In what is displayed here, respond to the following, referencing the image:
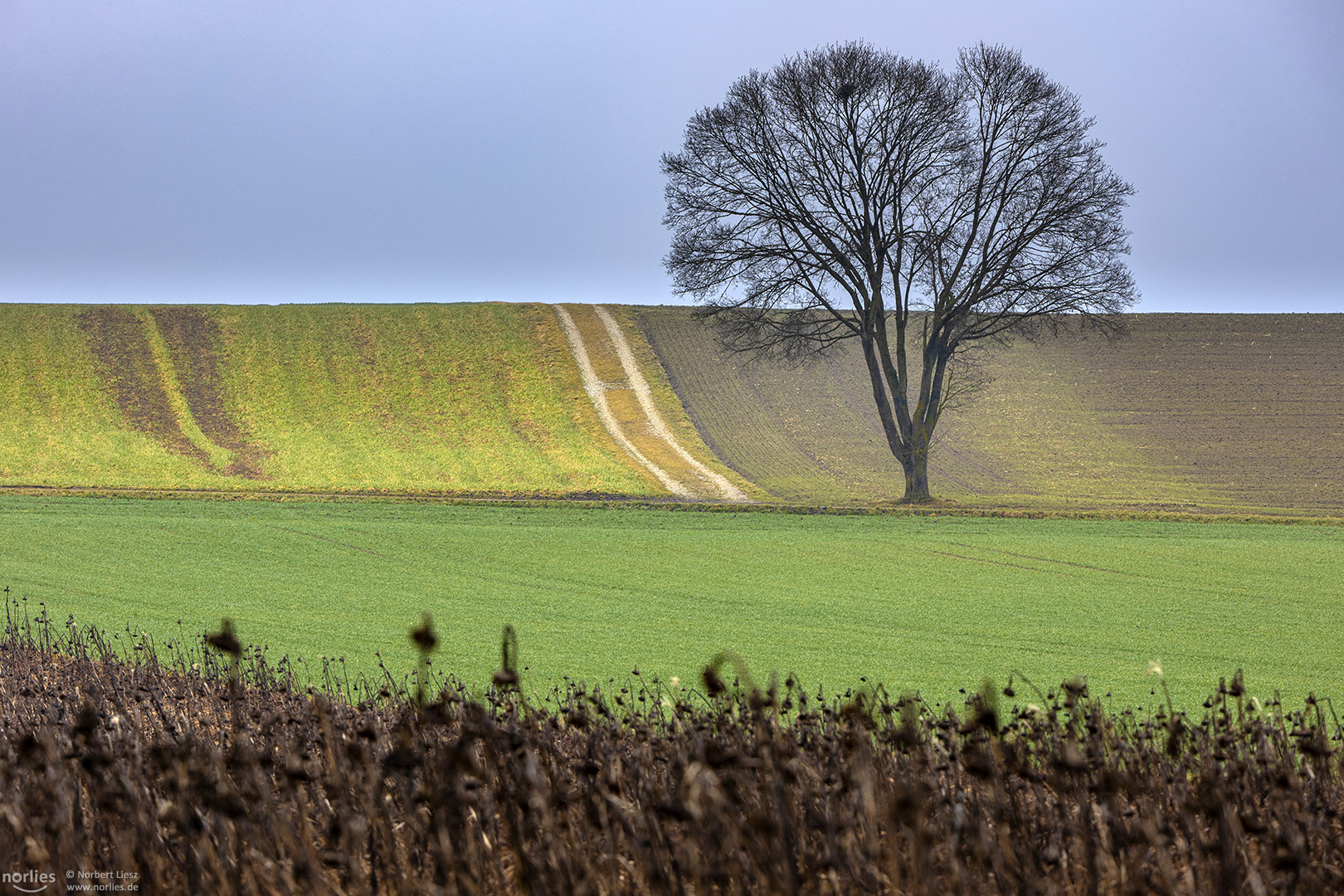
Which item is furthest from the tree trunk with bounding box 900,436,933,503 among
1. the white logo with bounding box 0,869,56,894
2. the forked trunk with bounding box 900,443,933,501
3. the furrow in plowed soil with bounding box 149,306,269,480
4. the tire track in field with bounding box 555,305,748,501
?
the white logo with bounding box 0,869,56,894

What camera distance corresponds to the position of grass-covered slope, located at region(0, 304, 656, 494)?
43.9 m

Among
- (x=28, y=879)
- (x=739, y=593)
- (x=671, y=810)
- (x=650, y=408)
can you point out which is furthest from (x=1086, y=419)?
(x=671, y=810)

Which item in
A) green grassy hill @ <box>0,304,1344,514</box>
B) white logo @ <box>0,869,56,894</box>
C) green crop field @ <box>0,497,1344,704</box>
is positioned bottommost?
green crop field @ <box>0,497,1344,704</box>

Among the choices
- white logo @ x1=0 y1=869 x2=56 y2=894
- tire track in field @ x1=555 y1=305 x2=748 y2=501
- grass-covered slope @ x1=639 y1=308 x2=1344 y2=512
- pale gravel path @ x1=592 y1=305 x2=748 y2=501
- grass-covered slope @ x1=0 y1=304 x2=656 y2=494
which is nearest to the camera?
white logo @ x1=0 y1=869 x2=56 y2=894

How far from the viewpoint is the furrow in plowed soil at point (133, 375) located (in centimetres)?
5075

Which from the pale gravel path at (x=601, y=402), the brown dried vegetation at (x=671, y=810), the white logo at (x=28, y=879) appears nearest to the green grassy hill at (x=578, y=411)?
the pale gravel path at (x=601, y=402)

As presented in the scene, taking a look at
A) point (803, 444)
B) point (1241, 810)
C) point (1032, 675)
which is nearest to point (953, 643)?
point (1032, 675)

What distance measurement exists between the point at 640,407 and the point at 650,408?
578mm

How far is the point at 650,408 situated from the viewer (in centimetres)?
5656

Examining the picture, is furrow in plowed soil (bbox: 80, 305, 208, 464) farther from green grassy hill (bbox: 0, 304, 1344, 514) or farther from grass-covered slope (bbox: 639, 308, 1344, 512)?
grass-covered slope (bbox: 639, 308, 1344, 512)

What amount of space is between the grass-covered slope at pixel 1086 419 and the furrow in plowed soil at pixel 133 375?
24.7 m

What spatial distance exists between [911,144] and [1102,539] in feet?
55.6

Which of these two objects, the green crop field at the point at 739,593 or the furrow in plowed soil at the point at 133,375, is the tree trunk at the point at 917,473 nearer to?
the green crop field at the point at 739,593

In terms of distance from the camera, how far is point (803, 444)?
52.2m
